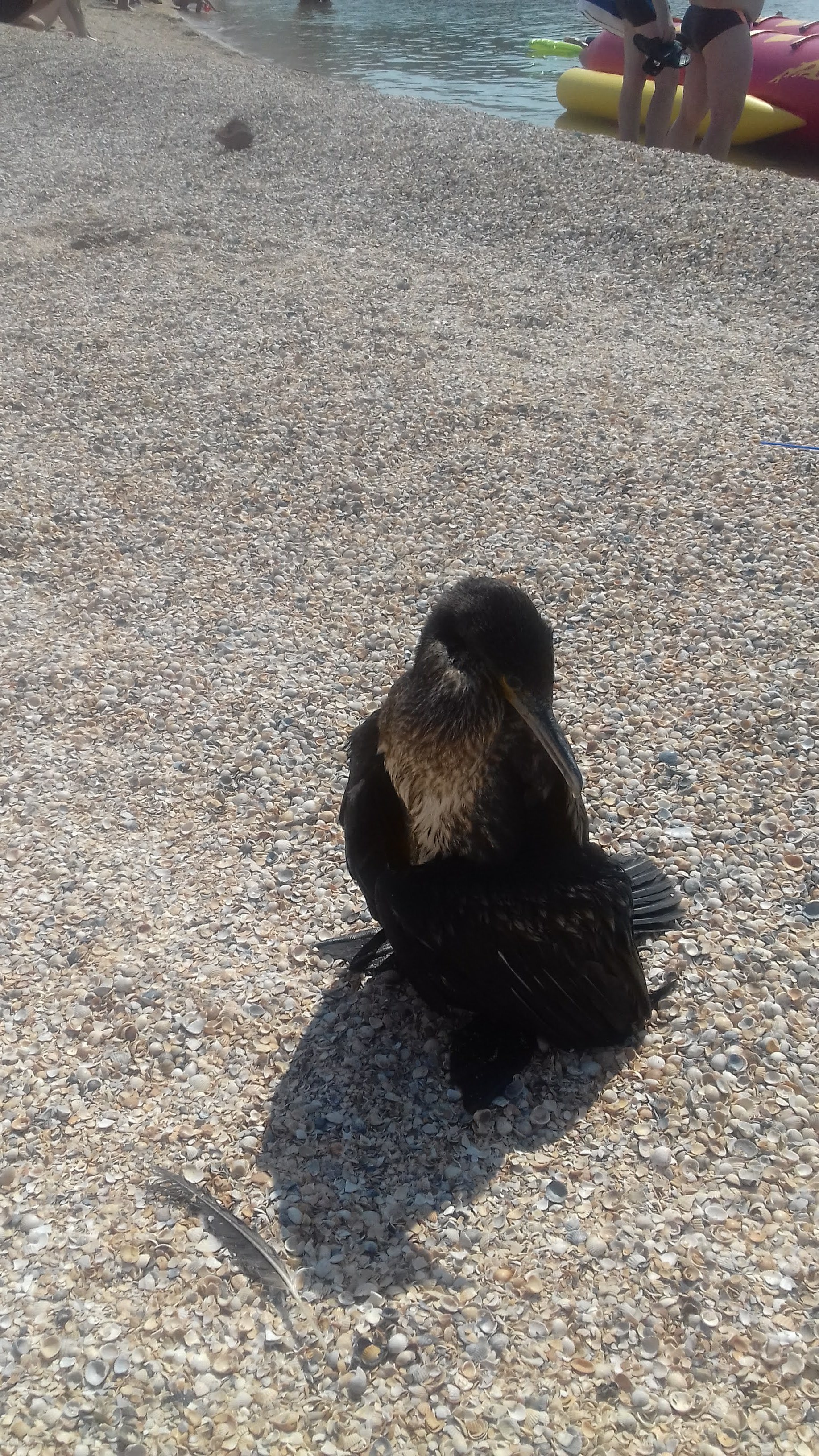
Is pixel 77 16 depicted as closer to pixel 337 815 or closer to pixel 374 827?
pixel 337 815

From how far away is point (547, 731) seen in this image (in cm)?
257

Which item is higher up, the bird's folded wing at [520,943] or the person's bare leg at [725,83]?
the person's bare leg at [725,83]

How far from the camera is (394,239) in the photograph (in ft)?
30.7

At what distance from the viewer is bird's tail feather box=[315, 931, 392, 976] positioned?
3160 mm

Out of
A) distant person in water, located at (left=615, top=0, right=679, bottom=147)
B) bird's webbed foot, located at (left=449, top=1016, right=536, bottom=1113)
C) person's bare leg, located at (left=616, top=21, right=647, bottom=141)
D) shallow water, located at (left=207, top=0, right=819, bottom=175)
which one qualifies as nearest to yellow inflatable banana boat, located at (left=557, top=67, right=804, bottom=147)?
shallow water, located at (left=207, top=0, right=819, bottom=175)

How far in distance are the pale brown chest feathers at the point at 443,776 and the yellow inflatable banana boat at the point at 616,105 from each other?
505 inches

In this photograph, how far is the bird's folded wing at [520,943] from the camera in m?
2.66

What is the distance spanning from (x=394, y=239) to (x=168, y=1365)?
9.14 meters

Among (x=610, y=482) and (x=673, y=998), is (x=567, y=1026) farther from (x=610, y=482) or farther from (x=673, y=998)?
(x=610, y=482)

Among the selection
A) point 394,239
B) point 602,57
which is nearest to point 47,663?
point 394,239

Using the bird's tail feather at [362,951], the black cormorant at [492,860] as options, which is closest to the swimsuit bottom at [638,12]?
the black cormorant at [492,860]

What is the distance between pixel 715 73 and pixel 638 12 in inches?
37.1

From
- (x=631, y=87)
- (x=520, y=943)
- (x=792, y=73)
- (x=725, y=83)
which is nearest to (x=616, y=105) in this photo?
(x=792, y=73)

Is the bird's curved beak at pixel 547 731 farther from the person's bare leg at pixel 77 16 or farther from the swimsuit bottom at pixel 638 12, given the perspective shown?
the person's bare leg at pixel 77 16
